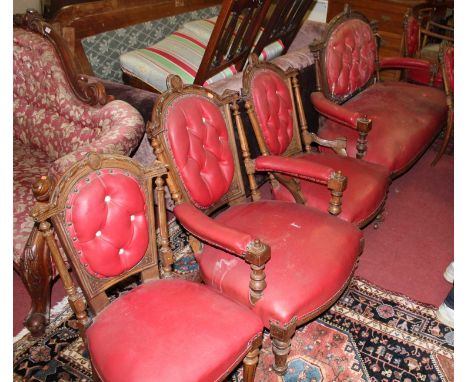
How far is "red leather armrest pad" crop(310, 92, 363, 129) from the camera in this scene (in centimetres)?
271

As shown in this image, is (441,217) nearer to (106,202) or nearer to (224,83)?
(224,83)

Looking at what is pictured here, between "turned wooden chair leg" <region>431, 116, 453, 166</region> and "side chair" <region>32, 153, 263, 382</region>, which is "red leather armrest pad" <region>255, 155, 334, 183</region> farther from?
"turned wooden chair leg" <region>431, 116, 453, 166</region>

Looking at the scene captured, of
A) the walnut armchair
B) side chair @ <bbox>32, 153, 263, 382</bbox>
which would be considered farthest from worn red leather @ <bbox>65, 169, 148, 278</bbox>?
the walnut armchair

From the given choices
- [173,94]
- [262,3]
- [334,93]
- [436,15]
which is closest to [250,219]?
[173,94]

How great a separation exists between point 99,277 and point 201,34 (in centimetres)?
301

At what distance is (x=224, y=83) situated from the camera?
105 inches

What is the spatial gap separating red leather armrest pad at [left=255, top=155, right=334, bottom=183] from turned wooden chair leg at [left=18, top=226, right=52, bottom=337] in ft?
3.66

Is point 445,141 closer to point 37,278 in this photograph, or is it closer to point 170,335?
point 170,335

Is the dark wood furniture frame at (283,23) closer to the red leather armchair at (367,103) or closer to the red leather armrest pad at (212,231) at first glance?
the red leather armchair at (367,103)

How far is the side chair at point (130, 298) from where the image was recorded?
1.45 m

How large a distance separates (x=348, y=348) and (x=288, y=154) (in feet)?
3.58

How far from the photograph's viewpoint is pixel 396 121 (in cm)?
304

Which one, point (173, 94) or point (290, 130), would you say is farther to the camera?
point (290, 130)
